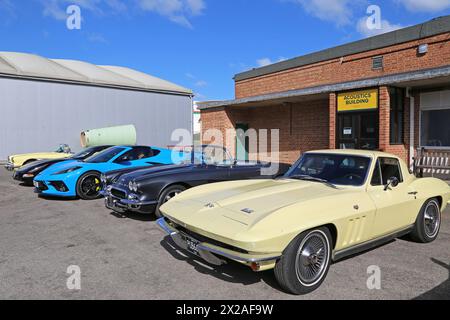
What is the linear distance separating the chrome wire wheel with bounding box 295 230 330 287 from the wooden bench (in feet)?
25.3

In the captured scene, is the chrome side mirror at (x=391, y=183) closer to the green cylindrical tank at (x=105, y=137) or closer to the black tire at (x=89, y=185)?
the black tire at (x=89, y=185)

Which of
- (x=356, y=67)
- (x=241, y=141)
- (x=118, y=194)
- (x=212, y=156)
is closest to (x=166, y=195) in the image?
(x=118, y=194)

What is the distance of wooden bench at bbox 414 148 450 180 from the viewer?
9683 mm

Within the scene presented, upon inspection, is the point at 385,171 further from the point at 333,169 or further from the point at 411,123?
the point at 411,123

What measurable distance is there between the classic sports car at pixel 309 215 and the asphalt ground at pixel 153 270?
0.86 feet

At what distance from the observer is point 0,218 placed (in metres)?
6.25

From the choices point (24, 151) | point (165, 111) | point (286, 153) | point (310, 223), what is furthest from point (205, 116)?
point (310, 223)

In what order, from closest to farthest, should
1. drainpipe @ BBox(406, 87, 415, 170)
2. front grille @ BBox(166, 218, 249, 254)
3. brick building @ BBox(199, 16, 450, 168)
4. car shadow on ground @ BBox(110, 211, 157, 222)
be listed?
1. front grille @ BBox(166, 218, 249, 254)
2. car shadow on ground @ BBox(110, 211, 157, 222)
3. brick building @ BBox(199, 16, 450, 168)
4. drainpipe @ BBox(406, 87, 415, 170)

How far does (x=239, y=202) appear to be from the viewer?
3.69 meters

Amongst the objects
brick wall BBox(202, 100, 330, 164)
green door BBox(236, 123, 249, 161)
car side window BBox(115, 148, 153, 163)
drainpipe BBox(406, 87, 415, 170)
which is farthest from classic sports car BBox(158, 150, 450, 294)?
green door BBox(236, 123, 249, 161)

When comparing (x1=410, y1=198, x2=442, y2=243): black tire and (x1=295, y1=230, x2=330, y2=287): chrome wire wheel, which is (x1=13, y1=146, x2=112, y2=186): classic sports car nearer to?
(x1=295, y1=230, x2=330, y2=287): chrome wire wheel

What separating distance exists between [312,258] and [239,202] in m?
0.94
